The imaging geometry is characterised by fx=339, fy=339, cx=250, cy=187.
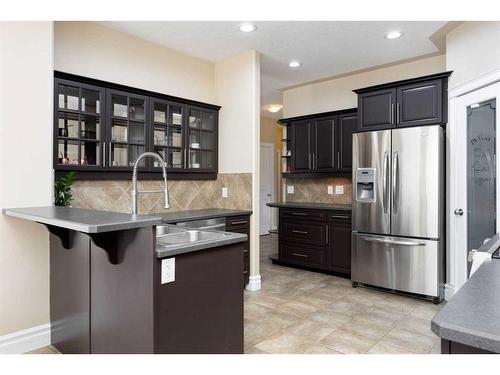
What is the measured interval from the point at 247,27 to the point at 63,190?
2.37 meters

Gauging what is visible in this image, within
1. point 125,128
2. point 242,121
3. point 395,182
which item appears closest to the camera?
point 125,128

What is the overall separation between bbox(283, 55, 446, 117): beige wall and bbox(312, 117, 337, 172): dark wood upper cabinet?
0.42 m

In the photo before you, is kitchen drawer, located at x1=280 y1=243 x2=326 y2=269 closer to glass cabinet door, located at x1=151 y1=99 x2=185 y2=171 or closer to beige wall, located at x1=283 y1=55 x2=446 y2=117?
glass cabinet door, located at x1=151 y1=99 x2=185 y2=171

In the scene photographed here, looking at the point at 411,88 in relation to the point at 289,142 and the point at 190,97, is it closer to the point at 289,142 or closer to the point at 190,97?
the point at 289,142

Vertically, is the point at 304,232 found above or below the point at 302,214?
below

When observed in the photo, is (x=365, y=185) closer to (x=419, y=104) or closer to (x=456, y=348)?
(x=419, y=104)

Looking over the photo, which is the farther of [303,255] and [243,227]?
[303,255]

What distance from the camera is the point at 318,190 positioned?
547cm

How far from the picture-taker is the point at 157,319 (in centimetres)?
177

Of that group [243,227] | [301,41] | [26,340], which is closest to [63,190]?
[26,340]

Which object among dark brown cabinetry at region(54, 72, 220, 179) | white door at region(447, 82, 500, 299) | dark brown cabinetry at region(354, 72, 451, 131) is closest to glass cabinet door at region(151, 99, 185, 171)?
dark brown cabinetry at region(54, 72, 220, 179)

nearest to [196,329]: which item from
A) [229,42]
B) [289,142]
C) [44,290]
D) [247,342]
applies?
[247,342]

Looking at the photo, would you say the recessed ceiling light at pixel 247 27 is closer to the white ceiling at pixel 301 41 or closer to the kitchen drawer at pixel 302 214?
the white ceiling at pixel 301 41

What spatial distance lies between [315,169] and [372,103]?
135cm
